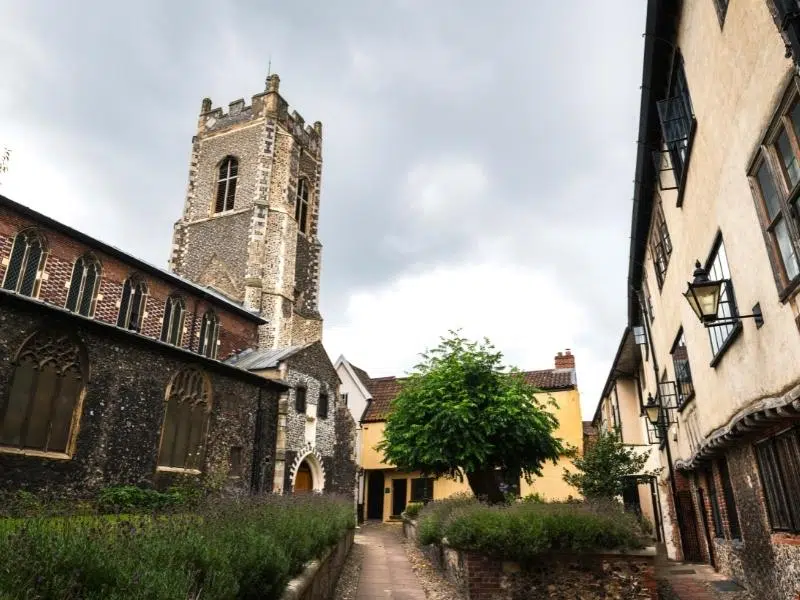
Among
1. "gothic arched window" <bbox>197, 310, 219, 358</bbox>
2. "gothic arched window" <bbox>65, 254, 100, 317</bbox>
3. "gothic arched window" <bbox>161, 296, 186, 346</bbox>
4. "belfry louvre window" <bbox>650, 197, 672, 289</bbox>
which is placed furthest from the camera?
"gothic arched window" <bbox>197, 310, 219, 358</bbox>

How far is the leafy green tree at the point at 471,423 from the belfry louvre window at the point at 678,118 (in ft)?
27.0

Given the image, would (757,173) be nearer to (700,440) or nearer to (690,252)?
(690,252)

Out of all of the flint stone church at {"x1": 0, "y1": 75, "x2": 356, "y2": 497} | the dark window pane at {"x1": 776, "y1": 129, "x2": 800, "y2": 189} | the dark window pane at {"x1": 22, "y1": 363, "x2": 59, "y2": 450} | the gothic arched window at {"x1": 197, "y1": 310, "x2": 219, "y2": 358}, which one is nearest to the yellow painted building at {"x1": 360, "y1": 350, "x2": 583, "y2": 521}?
the flint stone church at {"x1": 0, "y1": 75, "x2": 356, "y2": 497}

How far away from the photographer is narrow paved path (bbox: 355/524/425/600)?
11.0 m

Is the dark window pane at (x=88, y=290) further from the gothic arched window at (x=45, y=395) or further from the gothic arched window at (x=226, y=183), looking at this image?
the gothic arched window at (x=226, y=183)

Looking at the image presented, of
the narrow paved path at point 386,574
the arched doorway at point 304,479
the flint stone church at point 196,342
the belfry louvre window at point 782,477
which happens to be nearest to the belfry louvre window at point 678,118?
the belfry louvre window at point 782,477

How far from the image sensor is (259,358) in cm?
2473

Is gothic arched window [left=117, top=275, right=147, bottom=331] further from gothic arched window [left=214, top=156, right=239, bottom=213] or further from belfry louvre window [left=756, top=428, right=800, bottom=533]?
belfry louvre window [left=756, top=428, right=800, bottom=533]

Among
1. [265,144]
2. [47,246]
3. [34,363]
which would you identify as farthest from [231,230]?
[34,363]

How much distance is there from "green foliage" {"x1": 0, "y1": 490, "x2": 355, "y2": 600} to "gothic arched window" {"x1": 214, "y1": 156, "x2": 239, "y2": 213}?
30.8 m

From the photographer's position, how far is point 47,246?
62.8ft

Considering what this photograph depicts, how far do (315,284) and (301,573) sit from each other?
29.3m

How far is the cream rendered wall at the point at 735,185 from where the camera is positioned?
624 cm

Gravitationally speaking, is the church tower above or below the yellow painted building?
above
